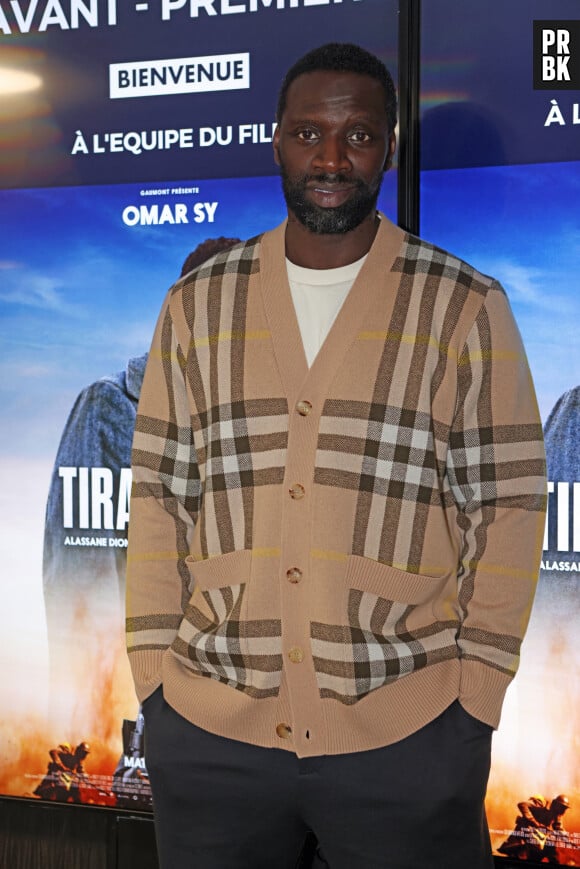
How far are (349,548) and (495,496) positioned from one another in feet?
0.76

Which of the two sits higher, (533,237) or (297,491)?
(533,237)

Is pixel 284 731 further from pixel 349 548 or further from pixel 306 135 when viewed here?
pixel 306 135

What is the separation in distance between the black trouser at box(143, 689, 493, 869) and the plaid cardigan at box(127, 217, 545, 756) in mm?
31

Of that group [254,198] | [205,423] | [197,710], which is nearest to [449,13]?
[254,198]

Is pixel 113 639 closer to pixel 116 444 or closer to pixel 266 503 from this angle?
pixel 116 444

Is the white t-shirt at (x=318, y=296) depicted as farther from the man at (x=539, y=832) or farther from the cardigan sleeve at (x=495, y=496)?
the man at (x=539, y=832)

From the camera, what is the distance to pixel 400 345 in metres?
1.53

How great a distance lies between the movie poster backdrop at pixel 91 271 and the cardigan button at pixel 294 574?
100 cm

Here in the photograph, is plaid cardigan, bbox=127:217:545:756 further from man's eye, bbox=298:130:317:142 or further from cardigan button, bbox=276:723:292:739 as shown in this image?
man's eye, bbox=298:130:317:142

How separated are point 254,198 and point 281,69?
29 centimetres

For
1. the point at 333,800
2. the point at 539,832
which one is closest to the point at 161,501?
the point at 333,800

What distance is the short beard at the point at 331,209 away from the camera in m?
1.56

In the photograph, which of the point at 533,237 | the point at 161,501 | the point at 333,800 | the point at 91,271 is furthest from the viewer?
→ the point at 91,271

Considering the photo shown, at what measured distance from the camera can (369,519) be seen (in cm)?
150
